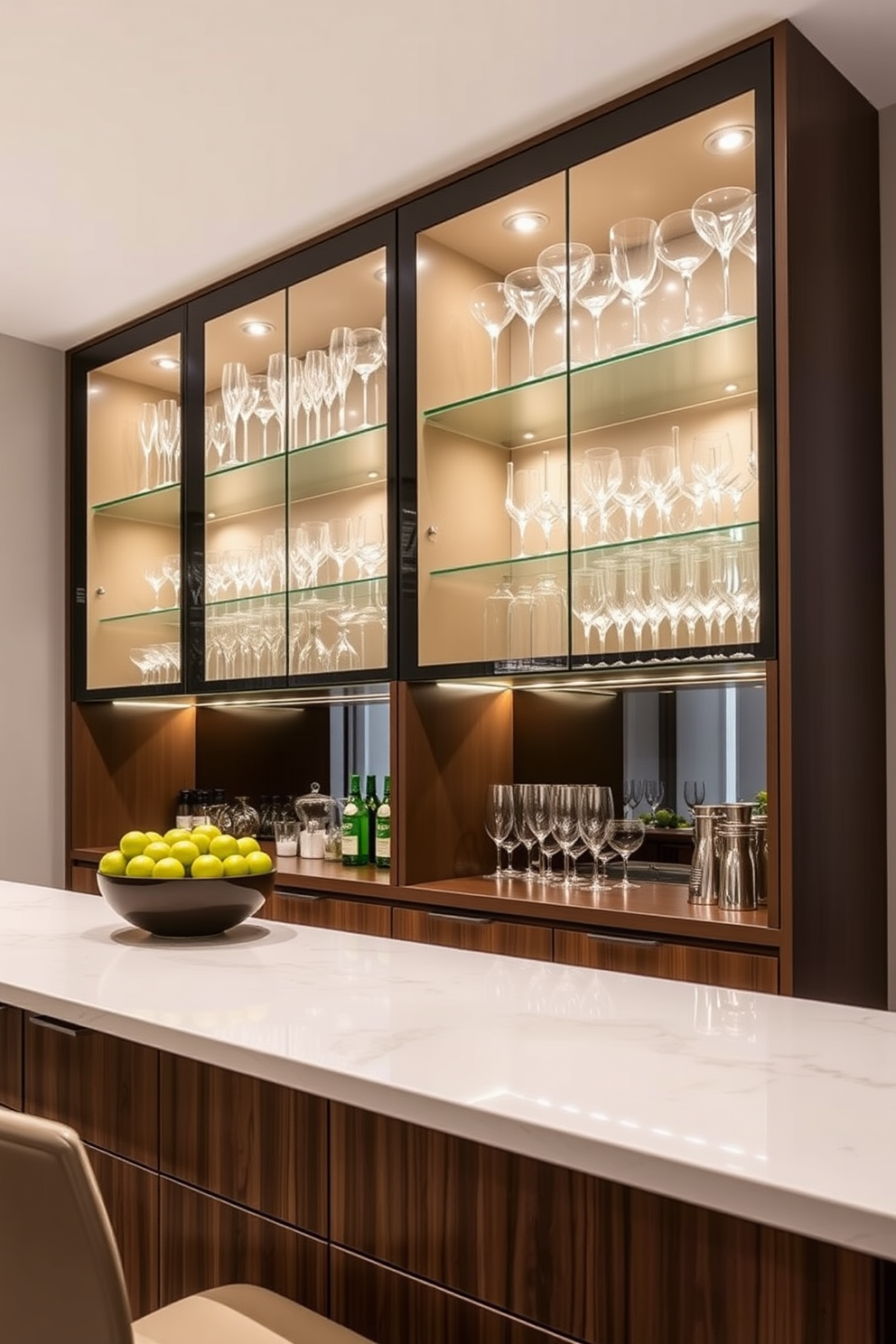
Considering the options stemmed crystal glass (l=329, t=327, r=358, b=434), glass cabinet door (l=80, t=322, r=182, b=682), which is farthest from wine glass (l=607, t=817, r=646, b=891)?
glass cabinet door (l=80, t=322, r=182, b=682)

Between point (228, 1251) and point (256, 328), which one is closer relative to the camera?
point (228, 1251)

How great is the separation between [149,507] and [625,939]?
2389 millimetres

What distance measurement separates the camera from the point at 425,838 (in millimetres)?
3156

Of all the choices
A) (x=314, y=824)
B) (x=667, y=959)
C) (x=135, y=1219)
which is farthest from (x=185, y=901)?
(x=314, y=824)

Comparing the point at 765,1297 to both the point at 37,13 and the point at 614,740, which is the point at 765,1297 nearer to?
the point at 614,740

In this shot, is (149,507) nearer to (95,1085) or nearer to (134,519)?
(134,519)

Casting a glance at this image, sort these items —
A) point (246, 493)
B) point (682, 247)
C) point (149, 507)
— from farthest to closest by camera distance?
point (149, 507), point (246, 493), point (682, 247)

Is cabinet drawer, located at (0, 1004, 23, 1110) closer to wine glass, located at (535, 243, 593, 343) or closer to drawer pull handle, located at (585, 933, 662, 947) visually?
drawer pull handle, located at (585, 933, 662, 947)

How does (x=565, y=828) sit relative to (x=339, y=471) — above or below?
below

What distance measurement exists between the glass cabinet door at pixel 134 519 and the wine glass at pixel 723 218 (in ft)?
6.33

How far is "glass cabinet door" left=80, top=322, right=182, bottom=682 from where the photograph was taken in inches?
156

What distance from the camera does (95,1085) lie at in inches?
63.3

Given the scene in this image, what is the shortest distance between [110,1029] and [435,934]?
1.63m

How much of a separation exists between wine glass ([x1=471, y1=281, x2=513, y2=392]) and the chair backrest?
2.55 meters
